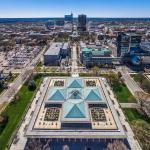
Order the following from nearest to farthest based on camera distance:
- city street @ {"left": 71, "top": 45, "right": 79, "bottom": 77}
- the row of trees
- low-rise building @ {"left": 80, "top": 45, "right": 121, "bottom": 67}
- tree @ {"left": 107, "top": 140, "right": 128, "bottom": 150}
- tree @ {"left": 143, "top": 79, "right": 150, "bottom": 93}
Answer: tree @ {"left": 107, "top": 140, "right": 128, "bottom": 150}, tree @ {"left": 143, "top": 79, "right": 150, "bottom": 93}, the row of trees, city street @ {"left": 71, "top": 45, "right": 79, "bottom": 77}, low-rise building @ {"left": 80, "top": 45, "right": 121, "bottom": 67}

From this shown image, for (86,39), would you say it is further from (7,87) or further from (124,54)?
(7,87)

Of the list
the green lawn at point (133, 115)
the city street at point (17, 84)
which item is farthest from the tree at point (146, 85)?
the city street at point (17, 84)

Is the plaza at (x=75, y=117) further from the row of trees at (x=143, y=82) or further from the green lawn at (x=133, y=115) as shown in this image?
the row of trees at (x=143, y=82)

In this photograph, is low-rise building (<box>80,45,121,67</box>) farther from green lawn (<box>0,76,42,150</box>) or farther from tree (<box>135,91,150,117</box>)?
tree (<box>135,91,150,117</box>)

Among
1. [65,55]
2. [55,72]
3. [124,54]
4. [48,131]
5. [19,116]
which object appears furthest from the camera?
[65,55]

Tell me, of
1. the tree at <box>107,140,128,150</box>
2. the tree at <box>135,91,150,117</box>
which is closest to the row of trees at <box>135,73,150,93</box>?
the tree at <box>135,91,150,117</box>

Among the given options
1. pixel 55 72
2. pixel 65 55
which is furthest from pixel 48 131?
pixel 65 55
